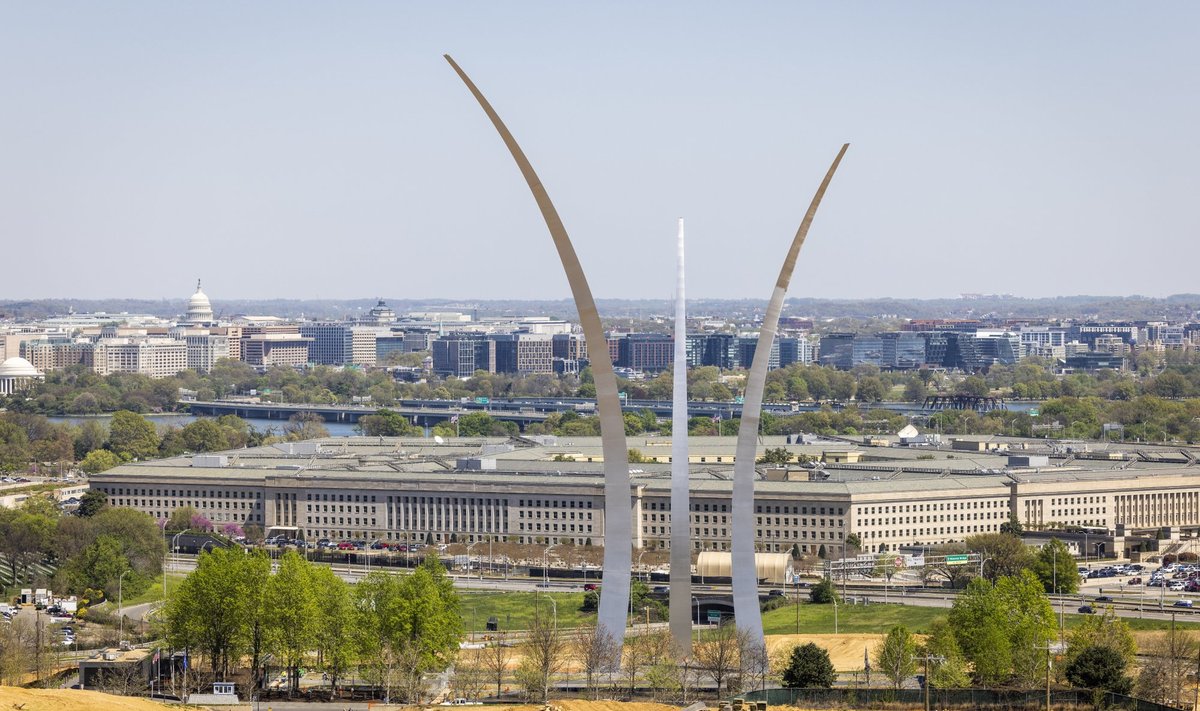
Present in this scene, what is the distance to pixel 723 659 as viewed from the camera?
→ 51.2m

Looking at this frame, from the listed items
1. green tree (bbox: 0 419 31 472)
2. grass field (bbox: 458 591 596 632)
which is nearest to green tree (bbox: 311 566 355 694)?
grass field (bbox: 458 591 596 632)

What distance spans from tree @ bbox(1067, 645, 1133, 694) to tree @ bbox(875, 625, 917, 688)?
12.9 ft

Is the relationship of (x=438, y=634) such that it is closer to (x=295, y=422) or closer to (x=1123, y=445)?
(x=1123, y=445)

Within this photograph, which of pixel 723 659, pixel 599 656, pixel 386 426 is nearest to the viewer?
pixel 599 656

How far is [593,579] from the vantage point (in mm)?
80188

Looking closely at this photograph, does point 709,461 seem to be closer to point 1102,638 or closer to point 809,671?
point 1102,638

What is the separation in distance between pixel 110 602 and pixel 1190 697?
37.4 metres

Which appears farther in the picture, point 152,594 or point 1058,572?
point 152,594

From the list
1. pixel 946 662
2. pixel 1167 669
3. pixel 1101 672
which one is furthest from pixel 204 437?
pixel 1101 672

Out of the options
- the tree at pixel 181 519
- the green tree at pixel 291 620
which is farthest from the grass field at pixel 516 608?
the tree at pixel 181 519

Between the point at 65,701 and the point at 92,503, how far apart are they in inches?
2213

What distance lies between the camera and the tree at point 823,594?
72.0 m

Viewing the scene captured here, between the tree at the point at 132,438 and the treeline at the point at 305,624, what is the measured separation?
2985 inches

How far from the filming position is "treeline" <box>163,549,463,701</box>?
53594mm
